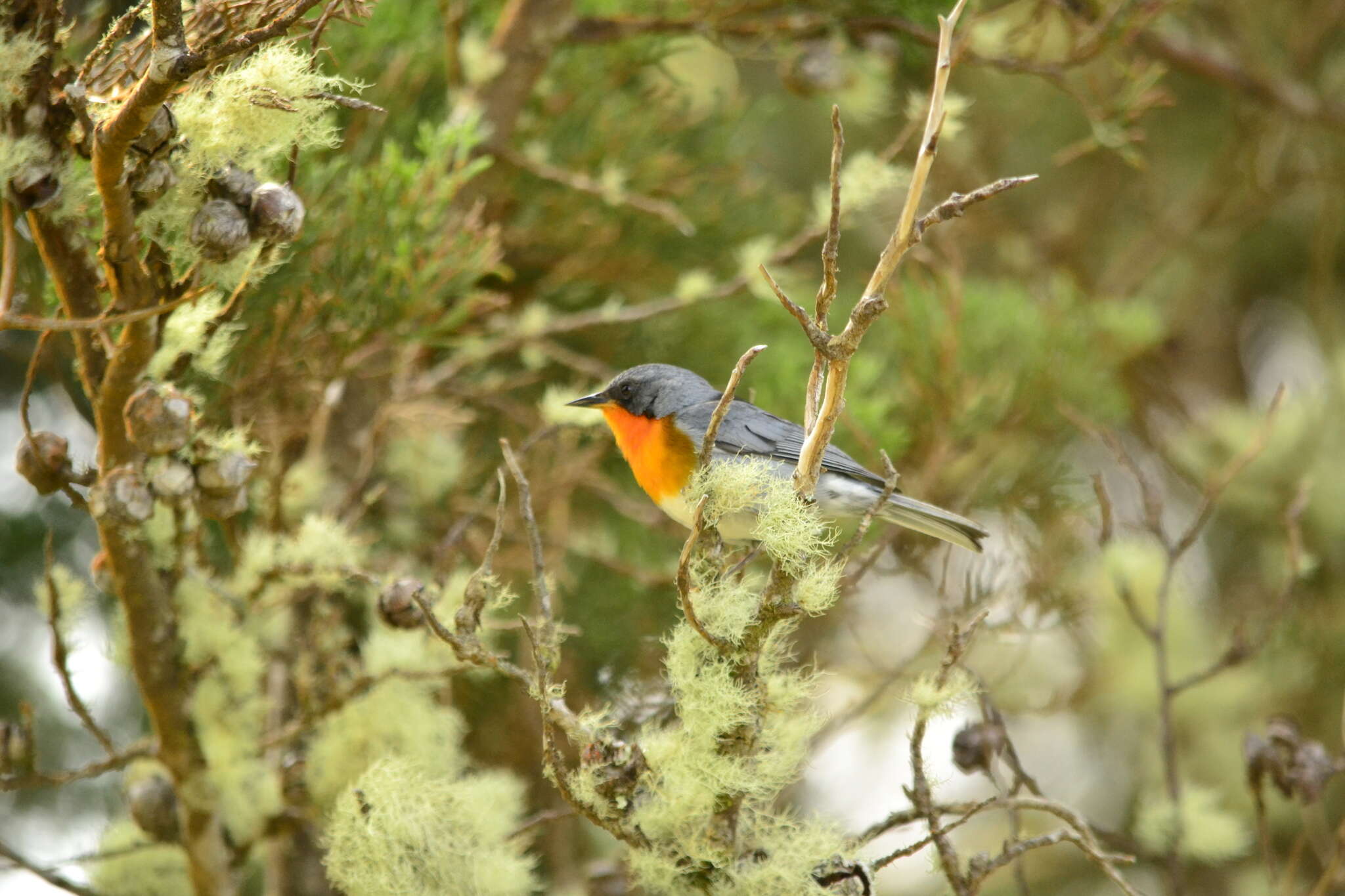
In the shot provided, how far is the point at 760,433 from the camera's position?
203 centimetres

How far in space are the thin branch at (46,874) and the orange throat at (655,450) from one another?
951 millimetres

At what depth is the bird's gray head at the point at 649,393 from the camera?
1997 millimetres

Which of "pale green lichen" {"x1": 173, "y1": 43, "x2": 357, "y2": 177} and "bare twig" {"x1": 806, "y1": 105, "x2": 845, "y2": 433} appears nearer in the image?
"bare twig" {"x1": 806, "y1": 105, "x2": 845, "y2": 433}

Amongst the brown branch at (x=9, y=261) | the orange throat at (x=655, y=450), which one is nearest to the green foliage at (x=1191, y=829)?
the orange throat at (x=655, y=450)

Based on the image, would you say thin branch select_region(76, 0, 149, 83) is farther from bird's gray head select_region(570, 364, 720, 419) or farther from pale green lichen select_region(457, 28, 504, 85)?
pale green lichen select_region(457, 28, 504, 85)

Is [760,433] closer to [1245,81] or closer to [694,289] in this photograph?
[694,289]

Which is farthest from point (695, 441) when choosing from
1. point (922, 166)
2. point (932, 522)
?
point (922, 166)

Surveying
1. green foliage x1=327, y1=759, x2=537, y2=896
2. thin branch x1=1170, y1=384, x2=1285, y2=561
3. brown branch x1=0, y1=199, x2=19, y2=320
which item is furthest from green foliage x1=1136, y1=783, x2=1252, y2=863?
brown branch x1=0, y1=199, x2=19, y2=320

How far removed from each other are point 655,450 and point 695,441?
0.07m

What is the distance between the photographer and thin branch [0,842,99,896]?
1459 mm

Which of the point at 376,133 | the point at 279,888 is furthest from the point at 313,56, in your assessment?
the point at 279,888

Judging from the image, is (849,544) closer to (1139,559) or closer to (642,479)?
(642,479)

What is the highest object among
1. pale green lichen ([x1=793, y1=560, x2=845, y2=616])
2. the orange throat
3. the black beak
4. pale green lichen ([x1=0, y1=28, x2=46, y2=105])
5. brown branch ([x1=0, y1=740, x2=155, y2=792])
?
pale green lichen ([x1=0, y1=28, x2=46, y2=105])

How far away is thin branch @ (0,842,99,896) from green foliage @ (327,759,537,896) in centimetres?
40
